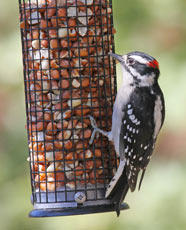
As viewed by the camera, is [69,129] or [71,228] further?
[71,228]

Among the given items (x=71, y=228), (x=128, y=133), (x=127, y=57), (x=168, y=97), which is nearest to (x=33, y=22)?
(x=127, y=57)

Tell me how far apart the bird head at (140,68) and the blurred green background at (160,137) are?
1.65 m

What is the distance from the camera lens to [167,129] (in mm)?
8438

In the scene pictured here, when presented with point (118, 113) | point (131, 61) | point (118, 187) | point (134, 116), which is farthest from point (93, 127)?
point (131, 61)

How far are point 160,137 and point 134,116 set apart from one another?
8.15 ft

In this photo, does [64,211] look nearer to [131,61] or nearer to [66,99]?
[66,99]

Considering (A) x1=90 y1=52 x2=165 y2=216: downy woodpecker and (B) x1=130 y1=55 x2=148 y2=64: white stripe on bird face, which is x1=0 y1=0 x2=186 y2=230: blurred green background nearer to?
(A) x1=90 y1=52 x2=165 y2=216: downy woodpecker

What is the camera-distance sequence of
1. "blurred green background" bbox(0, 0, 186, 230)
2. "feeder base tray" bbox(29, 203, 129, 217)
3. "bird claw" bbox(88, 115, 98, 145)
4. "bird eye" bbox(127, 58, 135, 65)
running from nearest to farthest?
"feeder base tray" bbox(29, 203, 129, 217) < "bird claw" bbox(88, 115, 98, 145) < "bird eye" bbox(127, 58, 135, 65) < "blurred green background" bbox(0, 0, 186, 230)

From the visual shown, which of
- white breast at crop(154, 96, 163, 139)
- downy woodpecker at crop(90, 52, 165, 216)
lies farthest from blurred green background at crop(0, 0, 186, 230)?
downy woodpecker at crop(90, 52, 165, 216)

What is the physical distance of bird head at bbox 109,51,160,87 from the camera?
20.3 ft

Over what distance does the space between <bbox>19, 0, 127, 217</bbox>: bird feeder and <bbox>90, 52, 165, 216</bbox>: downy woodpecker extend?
0.14 meters

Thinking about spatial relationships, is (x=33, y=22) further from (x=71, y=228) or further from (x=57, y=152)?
(x=71, y=228)

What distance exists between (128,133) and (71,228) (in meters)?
2.17

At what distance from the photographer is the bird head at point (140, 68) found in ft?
20.3
